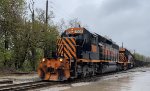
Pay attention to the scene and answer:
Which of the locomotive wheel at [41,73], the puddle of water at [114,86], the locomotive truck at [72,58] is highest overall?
the locomotive truck at [72,58]

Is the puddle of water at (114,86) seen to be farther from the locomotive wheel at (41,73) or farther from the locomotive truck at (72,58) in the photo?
the locomotive wheel at (41,73)

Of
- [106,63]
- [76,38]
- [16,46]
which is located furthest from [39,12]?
[76,38]

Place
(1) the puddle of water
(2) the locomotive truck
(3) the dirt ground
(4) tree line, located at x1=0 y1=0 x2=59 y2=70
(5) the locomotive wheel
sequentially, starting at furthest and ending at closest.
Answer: (4) tree line, located at x1=0 y1=0 x2=59 y2=70, (5) the locomotive wheel, (2) the locomotive truck, (1) the puddle of water, (3) the dirt ground

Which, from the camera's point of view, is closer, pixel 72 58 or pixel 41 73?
pixel 41 73

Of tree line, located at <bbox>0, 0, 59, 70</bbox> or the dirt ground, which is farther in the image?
tree line, located at <bbox>0, 0, 59, 70</bbox>

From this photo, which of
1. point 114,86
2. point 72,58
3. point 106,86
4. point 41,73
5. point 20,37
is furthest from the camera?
point 20,37

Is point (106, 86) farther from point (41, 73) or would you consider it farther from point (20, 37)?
point (20, 37)

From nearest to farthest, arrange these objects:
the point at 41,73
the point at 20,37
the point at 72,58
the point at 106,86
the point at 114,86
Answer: the point at 106,86 → the point at 114,86 → the point at 41,73 → the point at 72,58 → the point at 20,37

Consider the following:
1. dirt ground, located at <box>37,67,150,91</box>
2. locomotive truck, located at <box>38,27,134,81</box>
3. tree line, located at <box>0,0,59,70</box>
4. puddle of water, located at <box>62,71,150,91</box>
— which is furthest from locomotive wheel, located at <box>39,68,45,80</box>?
tree line, located at <box>0,0,59,70</box>

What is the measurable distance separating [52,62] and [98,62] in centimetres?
709

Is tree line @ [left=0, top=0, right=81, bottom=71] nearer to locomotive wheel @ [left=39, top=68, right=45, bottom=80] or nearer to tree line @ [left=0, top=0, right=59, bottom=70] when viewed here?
tree line @ [left=0, top=0, right=59, bottom=70]

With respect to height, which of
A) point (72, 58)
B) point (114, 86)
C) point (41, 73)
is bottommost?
point (114, 86)

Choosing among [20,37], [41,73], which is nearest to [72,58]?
[41,73]

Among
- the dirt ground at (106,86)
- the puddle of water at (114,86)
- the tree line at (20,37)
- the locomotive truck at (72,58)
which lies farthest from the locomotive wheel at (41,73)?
the tree line at (20,37)
